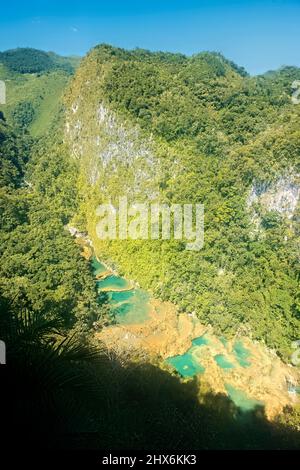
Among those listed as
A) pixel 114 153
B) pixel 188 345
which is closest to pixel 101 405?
pixel 188 345

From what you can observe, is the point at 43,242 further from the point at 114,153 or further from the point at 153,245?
the point at 114,153

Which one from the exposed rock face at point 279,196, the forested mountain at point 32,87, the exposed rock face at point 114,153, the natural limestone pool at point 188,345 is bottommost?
the natural limestone pool at point 188,345

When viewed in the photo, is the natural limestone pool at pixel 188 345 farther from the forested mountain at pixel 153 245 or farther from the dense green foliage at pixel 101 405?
the dense green foliage at pixel 101 405

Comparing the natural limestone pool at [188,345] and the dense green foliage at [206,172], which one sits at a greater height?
the dense green foliage at [206,172]

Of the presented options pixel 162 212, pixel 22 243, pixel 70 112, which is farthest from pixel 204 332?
pixel 70 112

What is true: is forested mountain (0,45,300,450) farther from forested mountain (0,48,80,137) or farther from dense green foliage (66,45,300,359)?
forested mountain (0,48,80,137)

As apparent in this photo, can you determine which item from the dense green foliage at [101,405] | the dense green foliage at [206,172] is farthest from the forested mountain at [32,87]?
the dense green foliage at [101,405]

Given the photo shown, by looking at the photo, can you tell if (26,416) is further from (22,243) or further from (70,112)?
(70,112)
